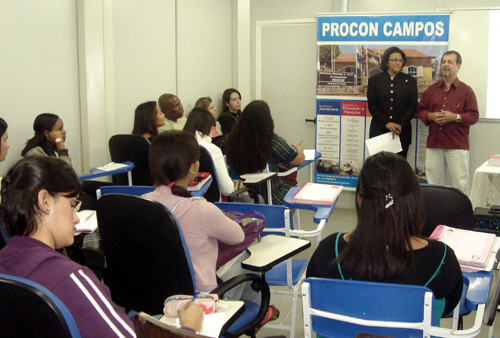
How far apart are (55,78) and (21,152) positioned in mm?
737

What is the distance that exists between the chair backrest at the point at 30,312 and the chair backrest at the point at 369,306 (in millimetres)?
808

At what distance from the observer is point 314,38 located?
6453mm

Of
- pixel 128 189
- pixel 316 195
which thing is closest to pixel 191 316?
pixel 316 195

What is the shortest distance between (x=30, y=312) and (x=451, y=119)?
16.1ft

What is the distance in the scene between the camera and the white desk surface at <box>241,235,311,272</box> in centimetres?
→ 213

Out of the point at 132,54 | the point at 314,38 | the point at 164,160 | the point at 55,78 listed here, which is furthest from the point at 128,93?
the point at 164,160

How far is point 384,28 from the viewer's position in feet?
19.4

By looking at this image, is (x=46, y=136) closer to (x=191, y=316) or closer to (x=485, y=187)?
(x=191, y=316)

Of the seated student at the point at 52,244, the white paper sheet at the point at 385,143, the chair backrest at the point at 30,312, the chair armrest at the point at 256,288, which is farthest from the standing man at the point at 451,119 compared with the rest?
the chair backrest at the point at 30,312

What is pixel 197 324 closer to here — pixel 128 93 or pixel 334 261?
pixel 334 261

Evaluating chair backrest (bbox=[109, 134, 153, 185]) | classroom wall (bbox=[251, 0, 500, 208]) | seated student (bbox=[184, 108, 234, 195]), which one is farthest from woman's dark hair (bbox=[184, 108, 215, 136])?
classroom wall (bbox=[251, 0, 500, 208])

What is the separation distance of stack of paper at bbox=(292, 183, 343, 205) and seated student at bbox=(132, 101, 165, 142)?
216cm

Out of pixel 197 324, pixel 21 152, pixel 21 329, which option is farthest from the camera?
pixel 21 152

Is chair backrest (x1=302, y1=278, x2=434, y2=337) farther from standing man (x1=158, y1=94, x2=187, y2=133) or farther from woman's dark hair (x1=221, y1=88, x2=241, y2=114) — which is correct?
woman's dark hair (x1=221, y1=88, x2=241, y2=114)
